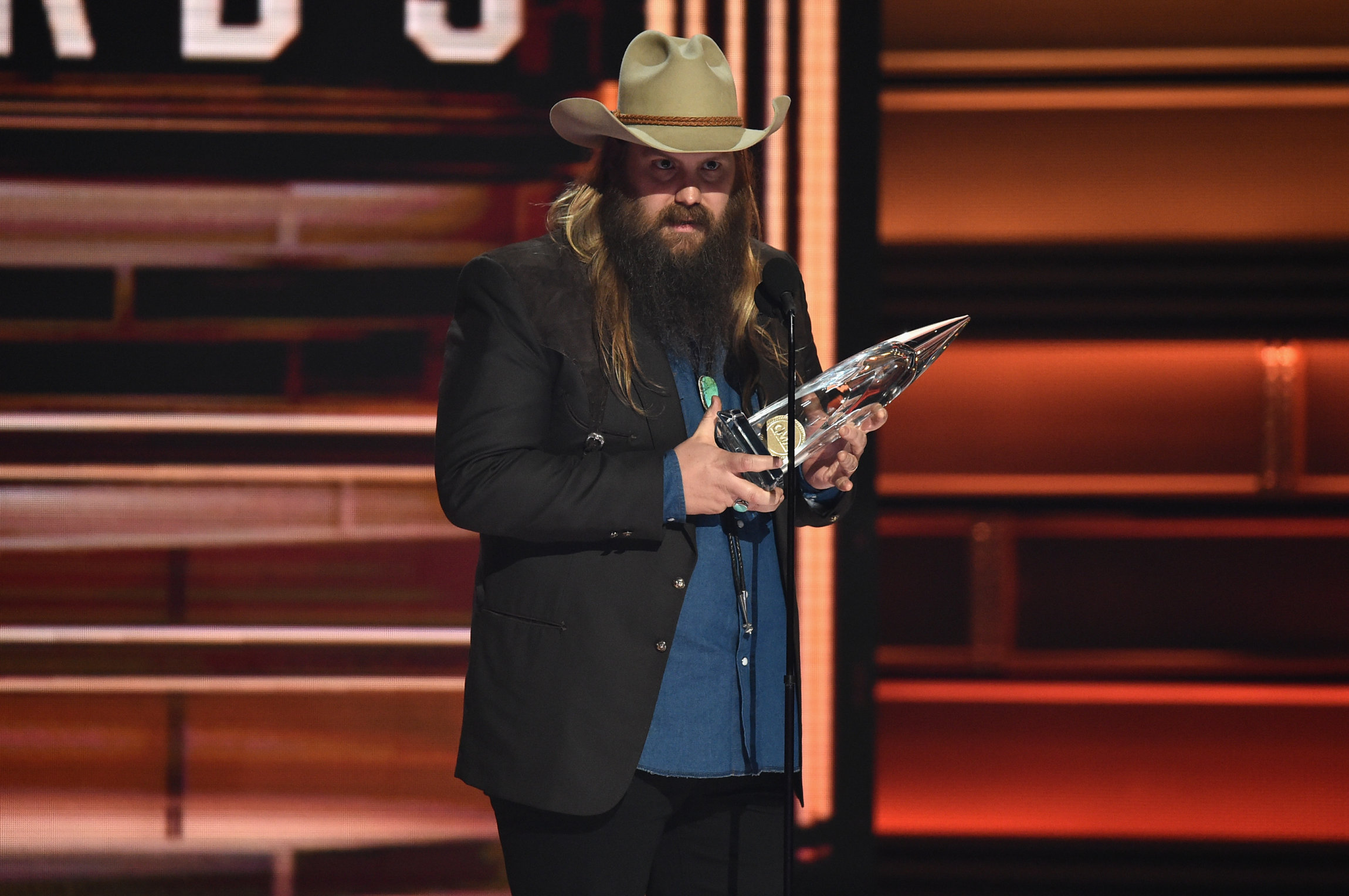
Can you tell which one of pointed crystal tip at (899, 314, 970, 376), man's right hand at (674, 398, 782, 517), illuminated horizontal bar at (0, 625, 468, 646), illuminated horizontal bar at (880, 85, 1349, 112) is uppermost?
illuminated horizontal bar at (880, 85, 1349, 112)

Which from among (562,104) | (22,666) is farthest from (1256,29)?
(22,666)

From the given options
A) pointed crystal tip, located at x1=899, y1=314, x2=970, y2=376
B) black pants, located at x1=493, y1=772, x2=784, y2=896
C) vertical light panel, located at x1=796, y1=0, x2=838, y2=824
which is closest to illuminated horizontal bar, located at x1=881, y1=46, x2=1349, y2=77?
vertical light panel, located at x1=796, y1=0, x2=838, y2=824

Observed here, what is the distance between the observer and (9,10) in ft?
10.0

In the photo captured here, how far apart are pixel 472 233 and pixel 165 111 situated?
820mm

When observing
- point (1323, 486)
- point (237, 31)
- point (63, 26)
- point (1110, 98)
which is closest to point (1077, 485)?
point (1323, 486)

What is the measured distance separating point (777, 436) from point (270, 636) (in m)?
1.90

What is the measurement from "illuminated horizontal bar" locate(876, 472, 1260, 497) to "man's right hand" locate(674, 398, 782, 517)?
213cm

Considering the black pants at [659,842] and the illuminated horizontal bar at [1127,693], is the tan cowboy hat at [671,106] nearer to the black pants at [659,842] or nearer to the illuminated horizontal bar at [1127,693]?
the black pants at [659,842]

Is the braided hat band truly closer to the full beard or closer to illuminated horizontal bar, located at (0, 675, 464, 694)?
the full beard

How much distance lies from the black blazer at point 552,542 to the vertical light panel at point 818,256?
4.07 feet

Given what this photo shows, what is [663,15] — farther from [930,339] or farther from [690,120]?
[930,339]

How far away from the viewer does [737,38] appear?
9.64 ft

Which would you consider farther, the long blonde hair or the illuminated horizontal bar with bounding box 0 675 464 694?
the illuminated horizontal bar with bounding box 0 675 464 694

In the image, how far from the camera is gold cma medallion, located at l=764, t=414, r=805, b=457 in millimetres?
1681
